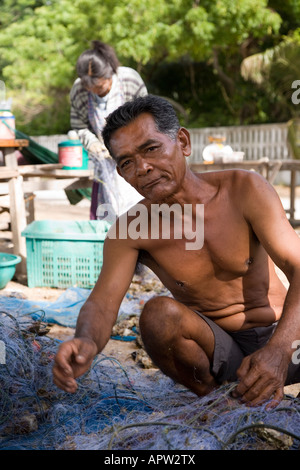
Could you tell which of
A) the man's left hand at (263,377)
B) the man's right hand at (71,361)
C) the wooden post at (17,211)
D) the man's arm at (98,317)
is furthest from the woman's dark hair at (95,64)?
the man's left hand at (263,377)

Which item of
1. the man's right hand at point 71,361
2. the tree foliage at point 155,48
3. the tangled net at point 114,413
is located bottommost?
the tangled net at point 114,413

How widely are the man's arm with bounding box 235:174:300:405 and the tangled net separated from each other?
82 millimetres

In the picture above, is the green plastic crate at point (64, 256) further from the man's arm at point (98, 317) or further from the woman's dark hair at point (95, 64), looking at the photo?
the man's arm at point (98, 317)

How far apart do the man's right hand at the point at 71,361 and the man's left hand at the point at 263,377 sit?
565mm

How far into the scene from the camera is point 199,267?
2479mm

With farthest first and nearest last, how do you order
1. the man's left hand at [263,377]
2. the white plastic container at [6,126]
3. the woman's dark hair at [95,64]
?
the white plastic container at [6,126] < the woman's dark hair at [95,64] < the man's left hand at [263,377]

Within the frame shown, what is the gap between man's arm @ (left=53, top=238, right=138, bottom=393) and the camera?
197cm

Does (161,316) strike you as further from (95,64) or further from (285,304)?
(95,64)

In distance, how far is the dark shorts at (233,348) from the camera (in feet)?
8.10

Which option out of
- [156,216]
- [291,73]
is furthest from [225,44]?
[156,216]

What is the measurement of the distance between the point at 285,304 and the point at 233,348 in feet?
1.35

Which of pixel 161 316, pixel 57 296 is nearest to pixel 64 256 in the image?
pixel 57 296
